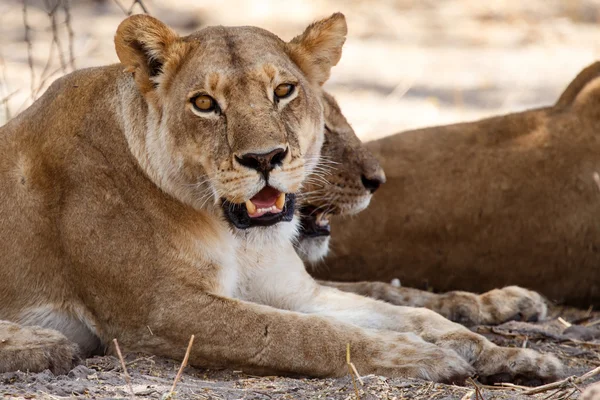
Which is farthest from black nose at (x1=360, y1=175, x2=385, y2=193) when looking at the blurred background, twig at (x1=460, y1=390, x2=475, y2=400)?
the blurred background

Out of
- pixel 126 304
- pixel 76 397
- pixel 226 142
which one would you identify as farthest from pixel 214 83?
pixel 76 397

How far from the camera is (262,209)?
12.6 feet

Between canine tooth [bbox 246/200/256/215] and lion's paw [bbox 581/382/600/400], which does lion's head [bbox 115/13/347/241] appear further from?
lion's paw [bbox 581/382/600/400]

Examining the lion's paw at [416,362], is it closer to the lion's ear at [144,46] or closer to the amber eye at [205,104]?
the amber eye at [205,104]

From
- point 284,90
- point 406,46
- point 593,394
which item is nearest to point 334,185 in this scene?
point 284,90

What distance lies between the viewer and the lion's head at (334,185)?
4.73 metres

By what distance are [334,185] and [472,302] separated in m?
0.84

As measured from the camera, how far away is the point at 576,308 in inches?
216

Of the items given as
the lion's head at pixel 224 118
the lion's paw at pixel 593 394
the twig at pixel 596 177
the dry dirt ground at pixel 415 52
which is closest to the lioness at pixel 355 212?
the dry dirt ground at pixel 415 52

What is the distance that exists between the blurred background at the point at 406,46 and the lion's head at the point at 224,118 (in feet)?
13.2

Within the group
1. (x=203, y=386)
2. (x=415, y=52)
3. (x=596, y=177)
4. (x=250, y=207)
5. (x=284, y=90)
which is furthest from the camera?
(x=415, y=52)

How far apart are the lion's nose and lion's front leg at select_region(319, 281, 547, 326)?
0.59 m

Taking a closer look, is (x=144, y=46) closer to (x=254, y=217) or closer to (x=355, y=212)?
(x=254, y=217)

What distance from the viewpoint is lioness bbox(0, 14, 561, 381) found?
3842mm
